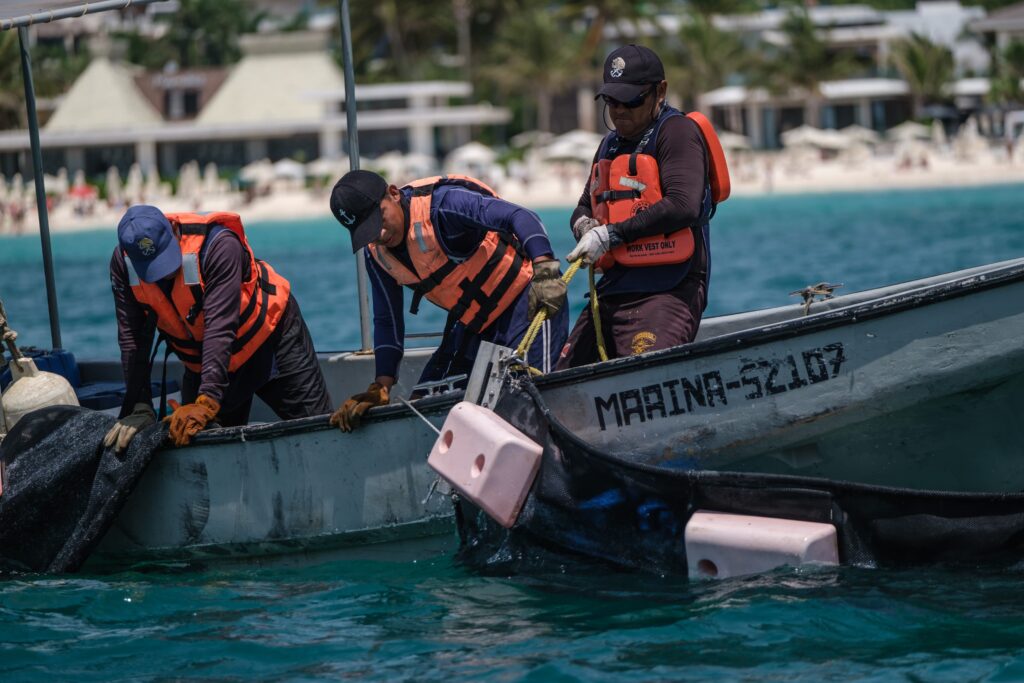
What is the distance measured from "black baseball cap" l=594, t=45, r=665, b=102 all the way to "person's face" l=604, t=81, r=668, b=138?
3 centimetres

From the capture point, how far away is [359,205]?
573 centimetres

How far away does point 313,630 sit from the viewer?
19.1 ft

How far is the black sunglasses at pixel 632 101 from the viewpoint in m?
5.73

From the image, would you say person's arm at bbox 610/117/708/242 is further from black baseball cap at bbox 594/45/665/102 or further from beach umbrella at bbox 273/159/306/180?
beach umbrella at bbox 273/159/306/180

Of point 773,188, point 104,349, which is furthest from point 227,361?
point 773,188

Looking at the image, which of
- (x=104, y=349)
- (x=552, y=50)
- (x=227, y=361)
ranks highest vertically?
(x=552, y=50)

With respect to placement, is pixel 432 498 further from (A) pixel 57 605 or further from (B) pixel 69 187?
(B) pixel 69 187

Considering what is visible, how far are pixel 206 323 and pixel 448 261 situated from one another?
112 cm

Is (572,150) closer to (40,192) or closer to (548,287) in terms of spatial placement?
(40,192)

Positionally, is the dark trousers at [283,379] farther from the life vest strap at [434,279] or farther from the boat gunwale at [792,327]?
the boat gunwale at [792,327]

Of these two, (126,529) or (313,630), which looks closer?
(313,630)

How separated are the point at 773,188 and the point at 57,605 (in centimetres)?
4936

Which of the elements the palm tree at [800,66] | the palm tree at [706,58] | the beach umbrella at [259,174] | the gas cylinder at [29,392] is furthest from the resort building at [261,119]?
A: the gas cylinder at [29,392]

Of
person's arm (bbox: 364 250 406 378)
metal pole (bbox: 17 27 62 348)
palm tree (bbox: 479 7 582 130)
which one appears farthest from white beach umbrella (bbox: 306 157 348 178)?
person's arm (bbox: 364 250 406 378)
